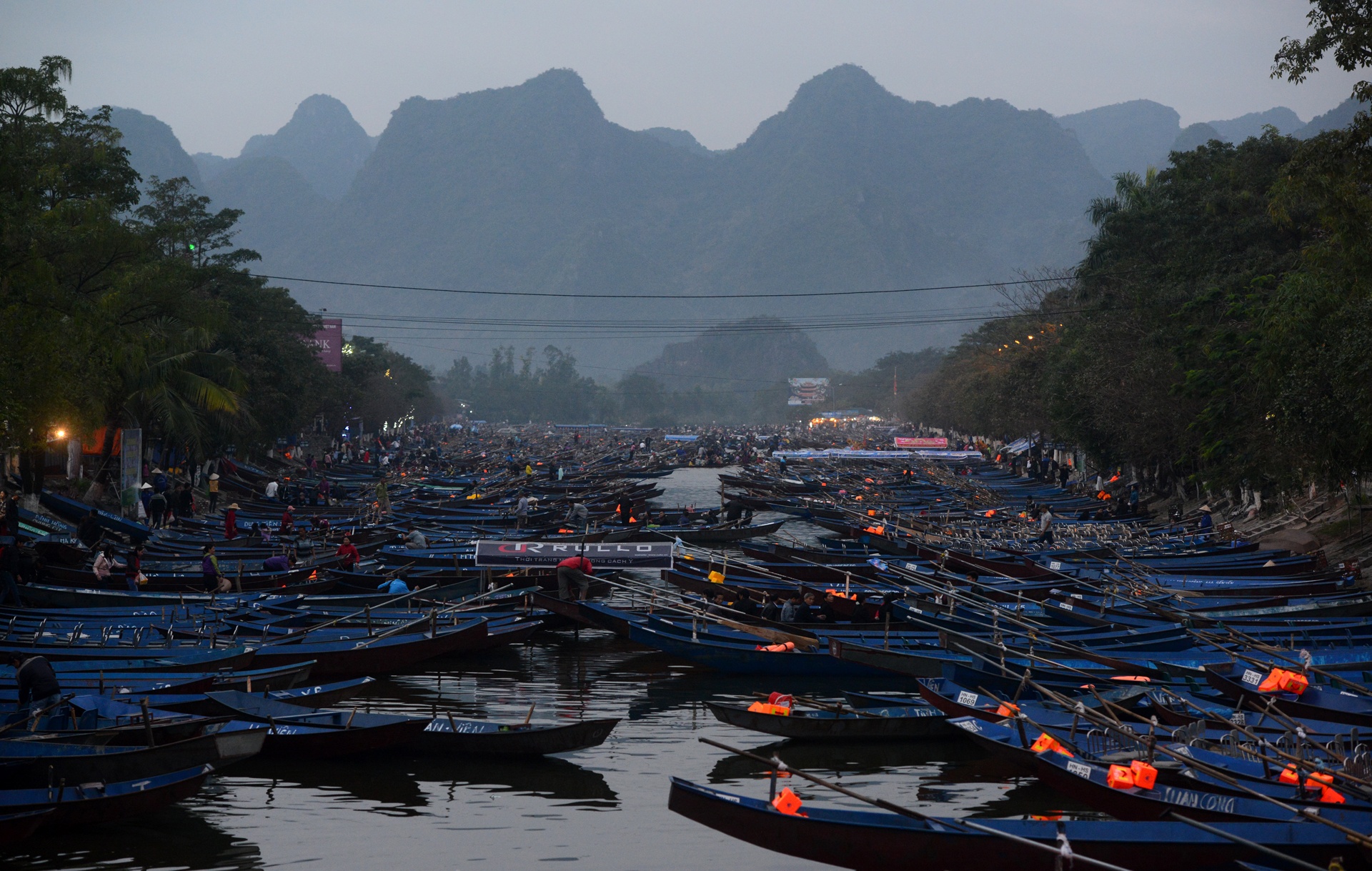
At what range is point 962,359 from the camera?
338 feet

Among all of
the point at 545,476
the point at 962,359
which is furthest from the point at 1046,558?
the point at 962,359

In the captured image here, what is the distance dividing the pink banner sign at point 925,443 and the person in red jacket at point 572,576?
72072 mm

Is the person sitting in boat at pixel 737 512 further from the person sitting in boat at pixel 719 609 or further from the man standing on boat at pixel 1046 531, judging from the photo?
the person sitting in boat at pixel 719 609

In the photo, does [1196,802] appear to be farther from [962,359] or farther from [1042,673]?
[962,359]

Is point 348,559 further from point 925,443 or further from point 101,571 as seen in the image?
point 925,443

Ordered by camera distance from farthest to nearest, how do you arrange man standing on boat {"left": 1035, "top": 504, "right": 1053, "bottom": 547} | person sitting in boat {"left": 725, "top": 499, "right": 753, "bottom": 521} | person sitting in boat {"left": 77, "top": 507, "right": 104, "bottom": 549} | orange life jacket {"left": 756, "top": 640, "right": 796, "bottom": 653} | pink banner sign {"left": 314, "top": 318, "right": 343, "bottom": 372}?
pink banner sign {"left": 314, "top": 318, "right": 343, "bottom": 372} → person sitting in boat {"left": 725, "top": 499, "right": 753, "bottom": 521} → man standing on boat {"left": 1035, "top": 504, "right": 1053, "bottom": 547} → person sitting in boat {"left": 77, "top": 507, "right": 104, "bottom": 549} → orange life jacket {"left": 756, "top": 640, "right": 796, "bottom": 653}

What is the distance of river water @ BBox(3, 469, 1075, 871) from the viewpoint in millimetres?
12438

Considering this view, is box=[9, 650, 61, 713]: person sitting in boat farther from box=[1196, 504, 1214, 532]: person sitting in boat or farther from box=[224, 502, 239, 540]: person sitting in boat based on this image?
box=[1196, 504, 1214, 532]: person sitting in boat

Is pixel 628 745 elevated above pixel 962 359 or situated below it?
below

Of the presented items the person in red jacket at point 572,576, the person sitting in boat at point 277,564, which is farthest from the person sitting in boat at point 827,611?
the person sitting in boat at point 277,564

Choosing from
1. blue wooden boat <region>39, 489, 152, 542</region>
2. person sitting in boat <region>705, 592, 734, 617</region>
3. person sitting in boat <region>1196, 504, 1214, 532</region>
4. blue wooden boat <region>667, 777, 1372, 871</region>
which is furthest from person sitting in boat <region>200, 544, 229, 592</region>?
person sitting in boat <region>1196, 504, 1214, 532</region>

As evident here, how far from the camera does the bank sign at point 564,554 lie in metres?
24.9

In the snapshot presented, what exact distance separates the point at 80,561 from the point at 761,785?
1952 centimetres

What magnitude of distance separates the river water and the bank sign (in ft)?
19.1
